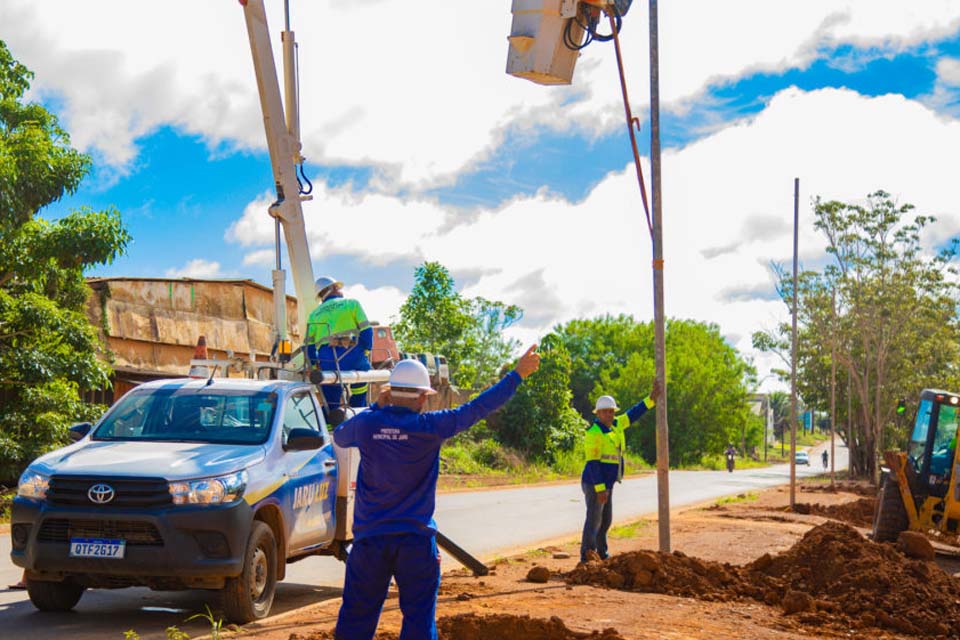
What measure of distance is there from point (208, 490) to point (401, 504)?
9.23ft

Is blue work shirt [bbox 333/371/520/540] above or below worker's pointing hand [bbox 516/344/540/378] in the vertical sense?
below

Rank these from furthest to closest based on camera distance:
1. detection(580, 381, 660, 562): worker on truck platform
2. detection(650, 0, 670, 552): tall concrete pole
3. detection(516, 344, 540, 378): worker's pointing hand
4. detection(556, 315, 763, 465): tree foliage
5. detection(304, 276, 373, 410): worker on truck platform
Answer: detection(556, 315, 763, 465): tree foliage, detection(580, 381, 660, 562): worker on truck platform, detection(304, 276, 373, 410): worker on truck platform, detection(650, 0, 670, 552): tall concrete pole, detection(516, 344, 540, 378): worker's pointing hand

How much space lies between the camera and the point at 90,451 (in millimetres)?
8750

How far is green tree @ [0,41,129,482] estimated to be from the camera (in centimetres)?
1727

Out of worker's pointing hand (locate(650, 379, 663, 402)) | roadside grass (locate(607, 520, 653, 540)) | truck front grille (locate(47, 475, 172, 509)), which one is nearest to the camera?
truck front grille (locate(47, 475, 172, 509))

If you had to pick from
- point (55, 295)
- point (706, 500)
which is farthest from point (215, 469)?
point (706, 500)

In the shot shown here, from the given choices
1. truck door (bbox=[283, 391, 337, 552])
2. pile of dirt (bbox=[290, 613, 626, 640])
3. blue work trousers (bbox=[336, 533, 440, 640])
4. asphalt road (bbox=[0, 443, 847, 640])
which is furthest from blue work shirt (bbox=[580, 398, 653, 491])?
blue work trousers (bbox=[336, 533, 440, 640])

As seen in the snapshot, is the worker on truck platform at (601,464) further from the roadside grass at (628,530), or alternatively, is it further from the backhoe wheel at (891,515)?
the backhoe wheel at (891,515)

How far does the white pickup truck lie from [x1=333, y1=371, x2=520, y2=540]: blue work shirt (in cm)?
252

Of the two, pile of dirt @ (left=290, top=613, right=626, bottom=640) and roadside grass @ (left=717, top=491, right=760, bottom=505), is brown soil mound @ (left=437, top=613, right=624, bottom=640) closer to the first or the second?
pile of dirt @ (left=290, top=613, right=626, bottom=640)

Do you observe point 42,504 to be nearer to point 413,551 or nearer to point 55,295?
point 413,551

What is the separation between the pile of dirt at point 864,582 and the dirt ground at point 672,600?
2cm

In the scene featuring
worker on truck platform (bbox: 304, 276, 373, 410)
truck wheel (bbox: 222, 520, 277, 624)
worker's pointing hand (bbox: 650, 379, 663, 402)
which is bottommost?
truck wheel (bbox: 222, 520, 277, 624)

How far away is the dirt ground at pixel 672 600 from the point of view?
765 centimetres
